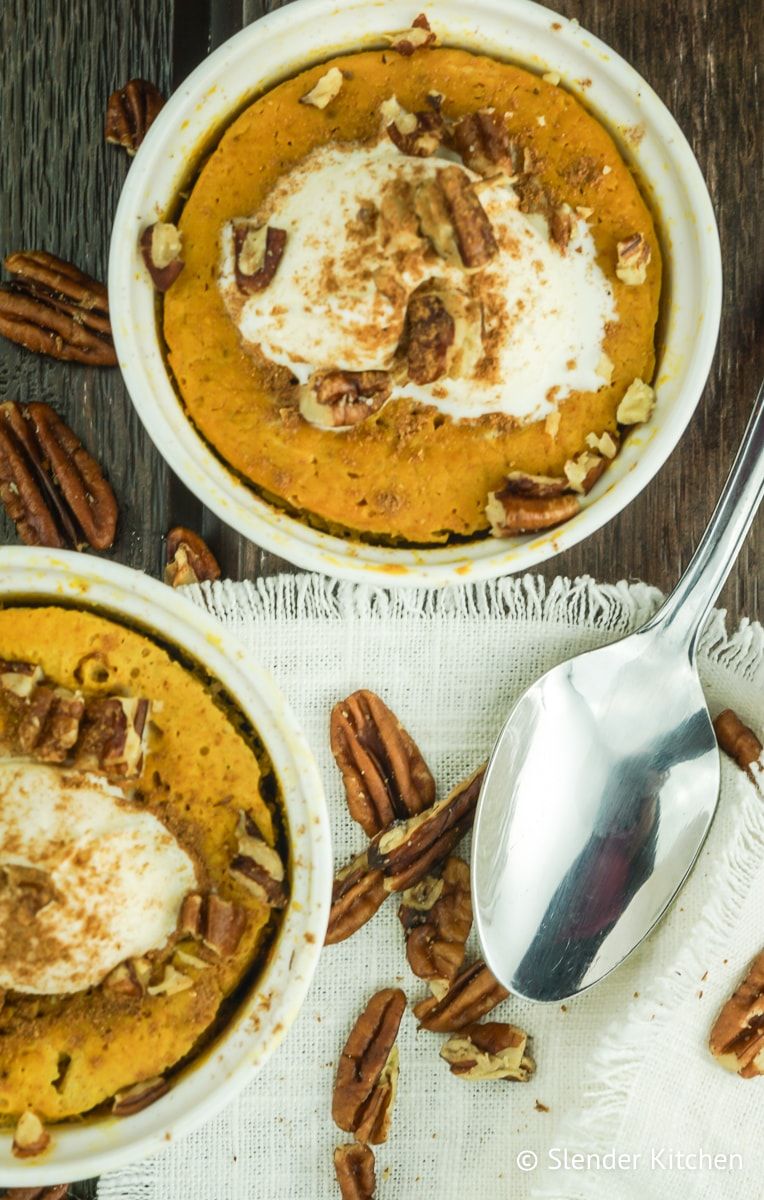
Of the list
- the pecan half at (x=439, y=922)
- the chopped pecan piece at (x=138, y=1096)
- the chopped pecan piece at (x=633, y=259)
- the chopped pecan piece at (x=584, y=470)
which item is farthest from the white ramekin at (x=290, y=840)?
the chopped pecan piece at (x=633, y=259)

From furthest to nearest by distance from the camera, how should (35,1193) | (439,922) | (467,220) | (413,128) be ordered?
(439,922), (35,1193), (413,128), (467,220)

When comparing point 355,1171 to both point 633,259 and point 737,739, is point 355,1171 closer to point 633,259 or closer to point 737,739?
point 737,739

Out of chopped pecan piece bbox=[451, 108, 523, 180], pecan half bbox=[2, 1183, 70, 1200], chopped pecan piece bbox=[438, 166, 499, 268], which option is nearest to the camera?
chopped pecan piece bbox=[438, 166, 499, 268]

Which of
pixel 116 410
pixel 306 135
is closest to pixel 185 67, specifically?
pixel 306 135

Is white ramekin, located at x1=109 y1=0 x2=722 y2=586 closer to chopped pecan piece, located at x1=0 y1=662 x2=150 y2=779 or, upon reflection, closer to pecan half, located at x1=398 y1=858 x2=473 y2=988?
chopped pecan piece, located at x1=0 y1=662 x2=150 y2=779

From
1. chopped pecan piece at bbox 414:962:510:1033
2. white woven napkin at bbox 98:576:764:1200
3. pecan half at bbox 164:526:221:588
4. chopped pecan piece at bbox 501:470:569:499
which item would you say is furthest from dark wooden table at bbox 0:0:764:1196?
chopped pecan piece at bbox 414:962:510:1033

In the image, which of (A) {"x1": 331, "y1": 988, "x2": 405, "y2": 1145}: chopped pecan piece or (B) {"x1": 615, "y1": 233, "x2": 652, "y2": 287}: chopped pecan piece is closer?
(B) {"x1": 615, "y1": 233, "x2": 652, "y2": 287}: chopped pecan piece

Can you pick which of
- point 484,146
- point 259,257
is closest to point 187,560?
point 259,257
